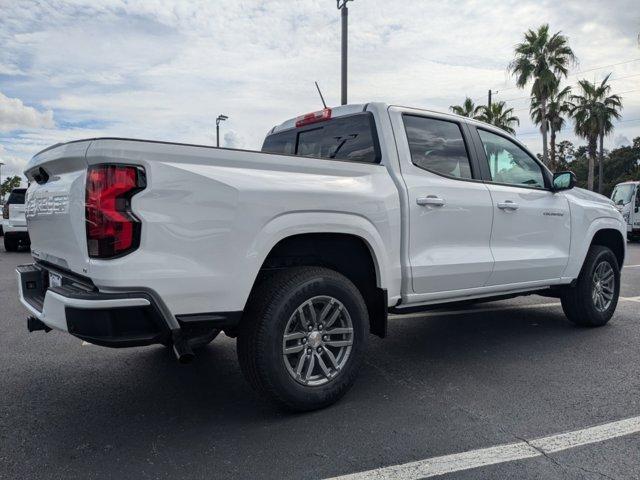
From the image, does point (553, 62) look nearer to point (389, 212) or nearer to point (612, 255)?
point (612, 255)

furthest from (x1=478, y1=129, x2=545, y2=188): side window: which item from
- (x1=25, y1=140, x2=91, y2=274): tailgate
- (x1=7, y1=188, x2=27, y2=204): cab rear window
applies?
(x1=7, y1=188, x2=27, y2=204): cab rear window

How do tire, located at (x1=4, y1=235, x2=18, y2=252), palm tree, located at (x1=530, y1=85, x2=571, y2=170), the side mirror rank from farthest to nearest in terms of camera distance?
palm tree, located at (x1=530, y1=85, x2=571, y2=170)
tire, located at (x1=4, y1=235, x2=18, y2=252)
the side mirror

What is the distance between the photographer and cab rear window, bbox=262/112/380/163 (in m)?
3.86

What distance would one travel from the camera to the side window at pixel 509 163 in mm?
4555

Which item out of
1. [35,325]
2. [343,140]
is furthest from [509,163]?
[35,325]

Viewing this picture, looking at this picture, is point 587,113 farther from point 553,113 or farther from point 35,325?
point 35,325

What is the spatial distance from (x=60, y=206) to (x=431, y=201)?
2.35m

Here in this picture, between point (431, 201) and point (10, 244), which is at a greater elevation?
point (431, 201)

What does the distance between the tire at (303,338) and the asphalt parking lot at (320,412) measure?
183mm

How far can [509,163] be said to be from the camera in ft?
15.6

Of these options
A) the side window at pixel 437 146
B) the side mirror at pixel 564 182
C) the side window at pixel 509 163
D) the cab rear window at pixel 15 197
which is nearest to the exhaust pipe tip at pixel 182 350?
the side window at pixel 437 146

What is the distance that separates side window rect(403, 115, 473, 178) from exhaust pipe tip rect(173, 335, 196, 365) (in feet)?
6.76

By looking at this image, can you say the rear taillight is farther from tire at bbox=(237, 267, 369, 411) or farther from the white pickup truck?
tire at bbox=(237, 267, 369, 411)

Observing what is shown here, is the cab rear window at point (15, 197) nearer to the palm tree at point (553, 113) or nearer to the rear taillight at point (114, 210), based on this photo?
the rear taillight at point (114, 210)
